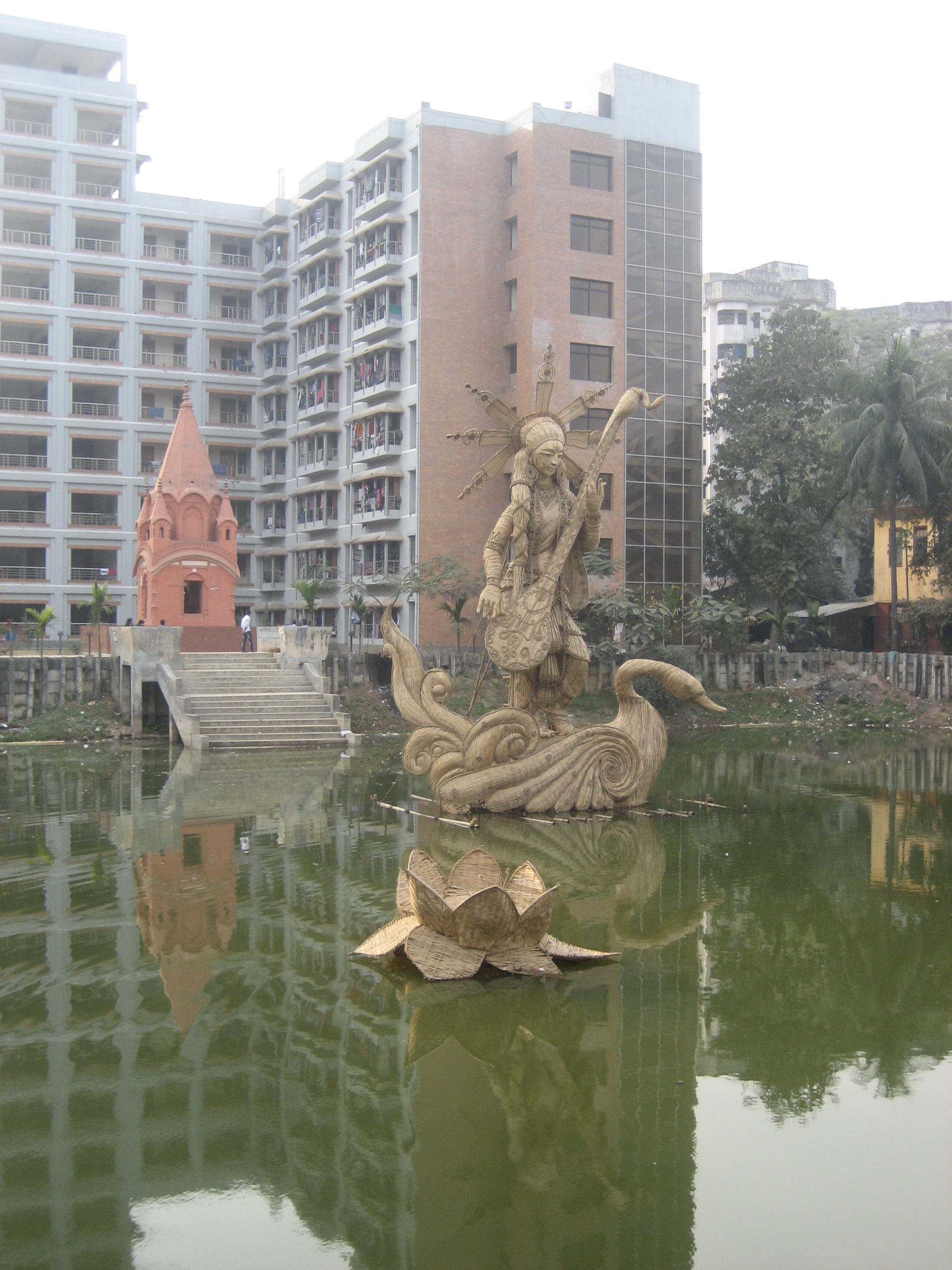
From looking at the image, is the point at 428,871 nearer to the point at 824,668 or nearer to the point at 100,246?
the point at 824,668

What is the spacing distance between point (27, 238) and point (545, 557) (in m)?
38.9

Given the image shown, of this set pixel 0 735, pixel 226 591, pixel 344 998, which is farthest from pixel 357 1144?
pixel 226 591

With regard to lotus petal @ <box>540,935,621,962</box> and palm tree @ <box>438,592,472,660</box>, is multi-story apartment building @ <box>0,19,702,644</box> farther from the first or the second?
lotus petal @ <box>540,935,621,962</box>

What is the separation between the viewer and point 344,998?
21.0 ft

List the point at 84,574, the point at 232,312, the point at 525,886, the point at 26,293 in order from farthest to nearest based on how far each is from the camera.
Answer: the point at 232,312
the point at 26,293
the point at 84,574
the point at 525,886

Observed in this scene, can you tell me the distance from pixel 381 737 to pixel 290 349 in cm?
2982

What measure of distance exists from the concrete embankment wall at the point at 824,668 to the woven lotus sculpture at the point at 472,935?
22.6m

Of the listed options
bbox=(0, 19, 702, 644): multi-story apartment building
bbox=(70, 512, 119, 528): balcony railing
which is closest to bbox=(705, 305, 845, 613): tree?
bbox=(0, 19, 702, 644): multi-story apartment building

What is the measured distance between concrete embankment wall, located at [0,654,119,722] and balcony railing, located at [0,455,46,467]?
21.9 metres

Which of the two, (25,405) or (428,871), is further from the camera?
(25,405)

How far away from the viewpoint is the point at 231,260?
4819 centimetres

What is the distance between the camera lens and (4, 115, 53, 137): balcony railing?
43750 millimetres

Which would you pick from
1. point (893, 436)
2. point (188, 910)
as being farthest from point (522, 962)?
point (893, 436)

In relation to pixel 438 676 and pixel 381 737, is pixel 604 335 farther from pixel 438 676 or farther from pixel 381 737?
pixel 438 676
